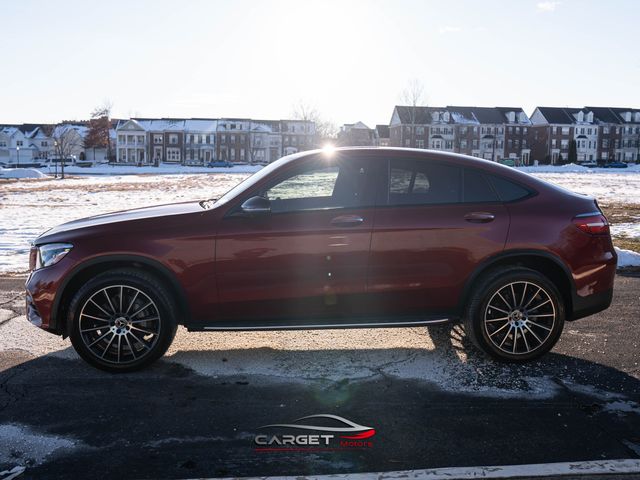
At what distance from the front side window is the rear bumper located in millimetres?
2007

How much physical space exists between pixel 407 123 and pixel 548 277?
8915 centimetres

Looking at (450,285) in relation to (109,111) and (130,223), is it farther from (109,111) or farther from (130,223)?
(109,111)

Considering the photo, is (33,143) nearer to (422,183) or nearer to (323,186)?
(323,186)

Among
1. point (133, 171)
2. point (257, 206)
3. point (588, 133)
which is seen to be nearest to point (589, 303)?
point (257, 206)

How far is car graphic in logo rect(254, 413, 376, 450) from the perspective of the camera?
3.40 metres

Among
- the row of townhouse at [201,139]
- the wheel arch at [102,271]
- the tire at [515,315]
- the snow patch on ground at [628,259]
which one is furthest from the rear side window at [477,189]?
the row of townhouse at [201,139]

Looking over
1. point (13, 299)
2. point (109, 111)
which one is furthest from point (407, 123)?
point (13, 299)

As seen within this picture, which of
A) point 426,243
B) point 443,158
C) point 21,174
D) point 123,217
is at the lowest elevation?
point 426,243

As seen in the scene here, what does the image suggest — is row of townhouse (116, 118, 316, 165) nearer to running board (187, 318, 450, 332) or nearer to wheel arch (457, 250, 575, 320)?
wheel arch (457, 250, 575, 320)

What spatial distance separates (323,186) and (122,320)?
2.02 m

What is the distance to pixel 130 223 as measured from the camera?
15.1ft

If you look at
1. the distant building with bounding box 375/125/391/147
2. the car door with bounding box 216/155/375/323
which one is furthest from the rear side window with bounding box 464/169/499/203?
the distant building with bounding box 375/125/391/147

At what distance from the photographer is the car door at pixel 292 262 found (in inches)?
177

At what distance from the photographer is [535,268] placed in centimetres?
490
